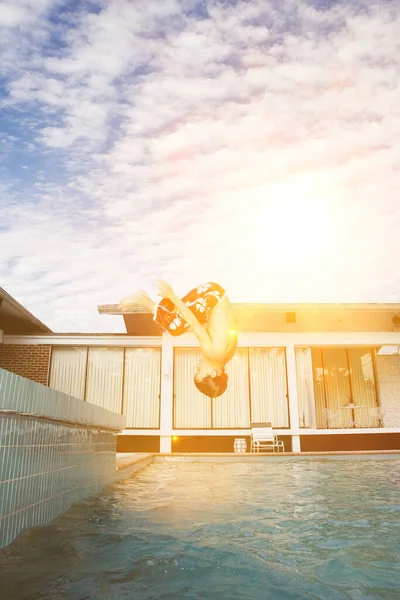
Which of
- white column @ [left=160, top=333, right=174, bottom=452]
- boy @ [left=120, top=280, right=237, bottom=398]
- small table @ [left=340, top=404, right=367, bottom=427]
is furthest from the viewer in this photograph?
small table @ [left=340, top=404, right=367, bottom=427]

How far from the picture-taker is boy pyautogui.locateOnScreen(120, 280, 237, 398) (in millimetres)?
4504

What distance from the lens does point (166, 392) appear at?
473 inches

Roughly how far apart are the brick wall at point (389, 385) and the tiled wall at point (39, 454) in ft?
37.2

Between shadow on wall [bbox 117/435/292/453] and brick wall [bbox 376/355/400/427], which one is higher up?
brick wall [bbox 376/355/400/427]

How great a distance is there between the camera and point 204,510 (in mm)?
3756

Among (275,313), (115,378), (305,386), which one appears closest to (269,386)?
(305,386)

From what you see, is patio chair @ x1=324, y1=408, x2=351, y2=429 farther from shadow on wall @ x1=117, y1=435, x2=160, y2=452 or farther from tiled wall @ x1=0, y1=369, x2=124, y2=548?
tiled wall @ x1=0, y1=369, x2=124, y2=548

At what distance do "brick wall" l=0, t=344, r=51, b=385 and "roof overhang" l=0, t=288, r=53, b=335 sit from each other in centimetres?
42

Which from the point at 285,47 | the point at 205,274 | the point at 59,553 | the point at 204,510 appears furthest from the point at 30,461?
the point at 205,274

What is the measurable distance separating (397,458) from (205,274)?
1285 centimetres

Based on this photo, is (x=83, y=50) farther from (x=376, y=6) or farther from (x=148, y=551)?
(x=148, y=551)

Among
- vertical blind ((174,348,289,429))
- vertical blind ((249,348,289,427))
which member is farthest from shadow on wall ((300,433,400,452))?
vertical blind ((174,348,289,429))

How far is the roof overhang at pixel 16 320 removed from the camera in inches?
371

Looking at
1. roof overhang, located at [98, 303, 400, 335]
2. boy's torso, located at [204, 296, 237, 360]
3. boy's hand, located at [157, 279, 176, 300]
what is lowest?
boy's torso, located at [204, 296, 237, 360]
